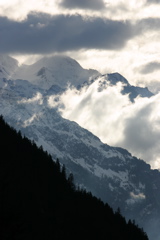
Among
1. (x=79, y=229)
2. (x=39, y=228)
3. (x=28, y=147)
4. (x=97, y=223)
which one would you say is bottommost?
(x=39, y=228)

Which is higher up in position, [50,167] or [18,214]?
[50,167]

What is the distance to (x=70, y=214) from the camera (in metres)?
133

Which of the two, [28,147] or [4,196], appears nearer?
[4,196]

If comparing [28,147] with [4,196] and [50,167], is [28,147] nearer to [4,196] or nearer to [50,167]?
[50,167]

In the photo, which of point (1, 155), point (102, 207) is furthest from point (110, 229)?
point (1, 155)

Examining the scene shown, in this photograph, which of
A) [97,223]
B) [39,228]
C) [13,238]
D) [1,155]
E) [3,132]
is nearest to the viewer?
[13,238]

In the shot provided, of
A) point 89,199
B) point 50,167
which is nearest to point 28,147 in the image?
point 50,167

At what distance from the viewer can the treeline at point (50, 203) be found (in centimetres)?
9962

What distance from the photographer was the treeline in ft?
327

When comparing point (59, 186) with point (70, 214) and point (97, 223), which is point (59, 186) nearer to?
point (97, 223)

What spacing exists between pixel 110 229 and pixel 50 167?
79.4ft

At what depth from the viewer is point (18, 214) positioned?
3750 centimetres

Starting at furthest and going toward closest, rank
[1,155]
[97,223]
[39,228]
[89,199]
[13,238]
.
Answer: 1. [89,199]
2. [97,223]
3. [1,155]
4. [39,228]
5. [13,238]

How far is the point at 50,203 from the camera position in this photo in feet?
418
